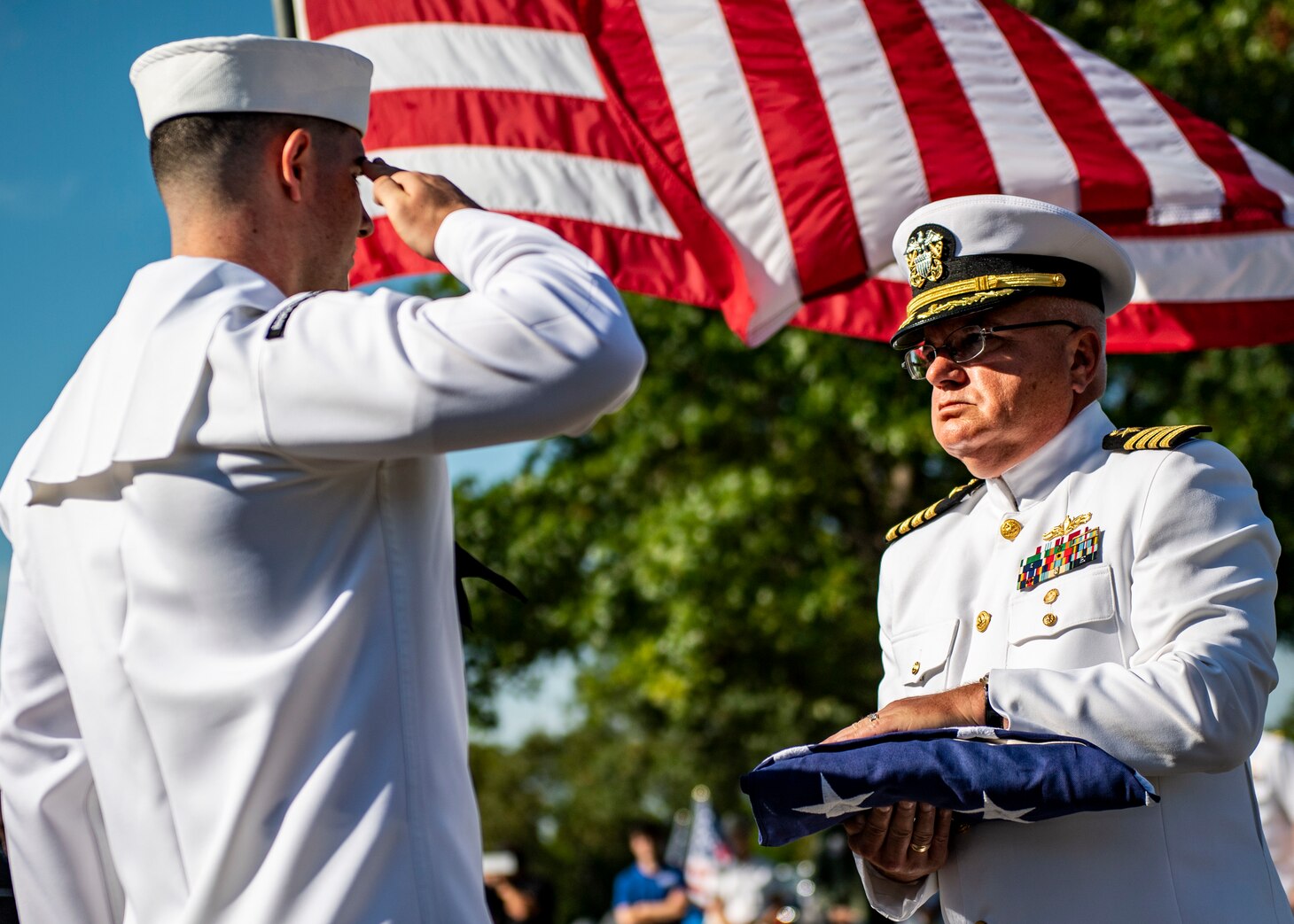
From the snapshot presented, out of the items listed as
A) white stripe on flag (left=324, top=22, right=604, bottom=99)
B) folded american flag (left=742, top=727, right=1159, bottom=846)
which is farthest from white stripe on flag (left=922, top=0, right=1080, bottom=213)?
folded american flag (left=742, top=727, right=1159, bottom=846)

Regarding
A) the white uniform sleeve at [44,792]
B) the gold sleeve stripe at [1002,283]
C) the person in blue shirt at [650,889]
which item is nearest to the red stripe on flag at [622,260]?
the gold sleeve stripe at [1002,283]

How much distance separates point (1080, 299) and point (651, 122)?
7.94 ft

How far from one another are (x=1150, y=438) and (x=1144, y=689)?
561mm

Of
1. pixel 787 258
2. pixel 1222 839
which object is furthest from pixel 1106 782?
pixel 787 258

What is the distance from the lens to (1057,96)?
5.13 metres

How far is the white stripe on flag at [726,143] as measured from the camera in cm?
474

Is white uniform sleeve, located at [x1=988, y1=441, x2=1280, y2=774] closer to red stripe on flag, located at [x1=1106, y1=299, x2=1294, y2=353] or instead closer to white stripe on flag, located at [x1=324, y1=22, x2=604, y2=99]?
red stripe on flag, located at [x1=1106, y1=299, x2=1294, y2=353]

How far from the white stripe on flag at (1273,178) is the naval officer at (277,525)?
4041mm

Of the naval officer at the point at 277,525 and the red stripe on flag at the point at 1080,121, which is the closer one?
the naval officer at the point at 277,525

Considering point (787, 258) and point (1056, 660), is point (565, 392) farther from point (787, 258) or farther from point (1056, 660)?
point (787, 258)

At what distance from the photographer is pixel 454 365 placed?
1.68m

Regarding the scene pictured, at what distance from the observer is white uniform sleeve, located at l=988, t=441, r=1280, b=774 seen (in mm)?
2273

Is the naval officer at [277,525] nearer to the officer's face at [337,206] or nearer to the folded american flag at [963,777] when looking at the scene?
the officer's face at [337,206]

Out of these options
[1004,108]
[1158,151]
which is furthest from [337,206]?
[1158,151]
